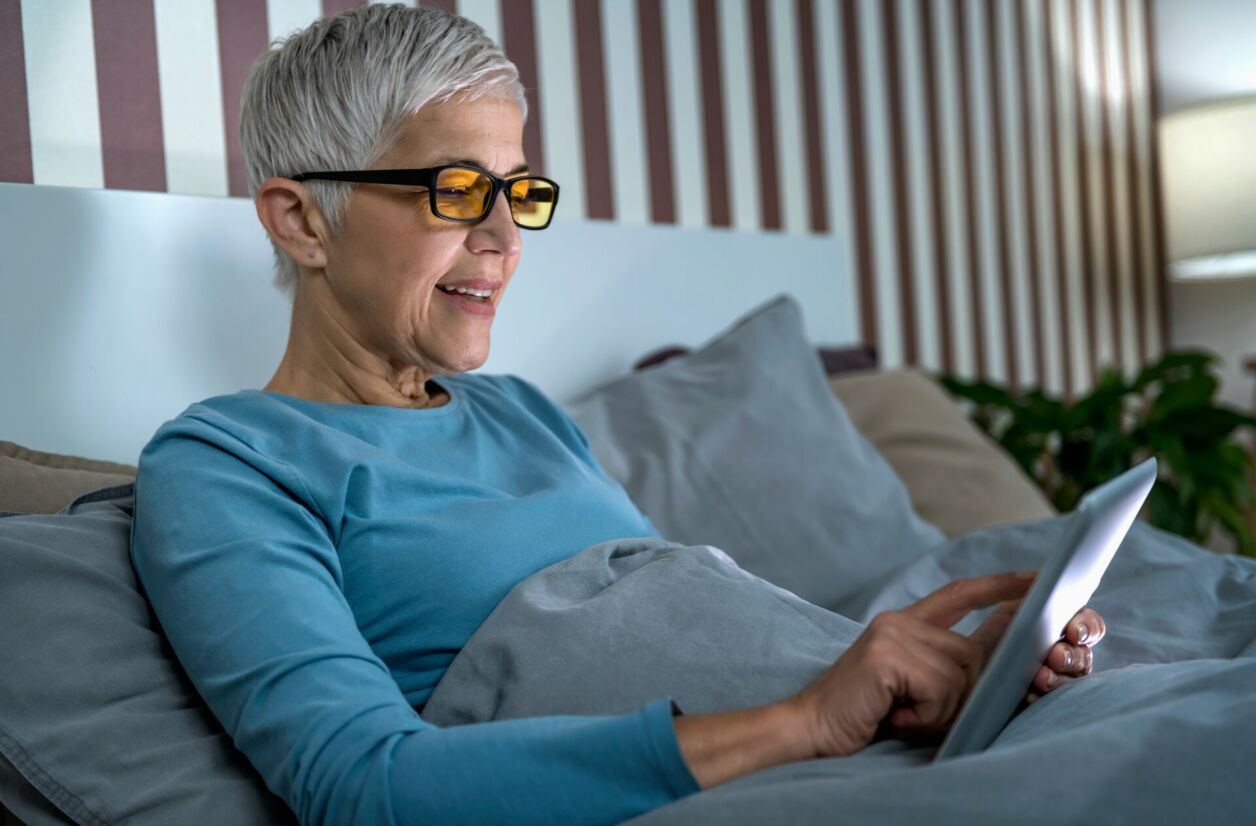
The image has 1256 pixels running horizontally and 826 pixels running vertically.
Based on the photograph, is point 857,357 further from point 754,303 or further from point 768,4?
point 768,4

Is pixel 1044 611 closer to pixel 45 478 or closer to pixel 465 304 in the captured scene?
pixel 465 304

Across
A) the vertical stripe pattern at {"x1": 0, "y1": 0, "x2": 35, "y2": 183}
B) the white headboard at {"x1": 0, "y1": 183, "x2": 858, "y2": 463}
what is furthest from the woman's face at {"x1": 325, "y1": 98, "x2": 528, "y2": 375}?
the vertical stripe pattern at {"x1": 0, "y1": 0, "x2": 35, "y2": 183}

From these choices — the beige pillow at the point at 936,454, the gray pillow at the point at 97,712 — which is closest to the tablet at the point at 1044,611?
the gray pillow at the point at 97,712

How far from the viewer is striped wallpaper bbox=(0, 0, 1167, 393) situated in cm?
154

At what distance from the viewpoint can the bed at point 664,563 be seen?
695mm

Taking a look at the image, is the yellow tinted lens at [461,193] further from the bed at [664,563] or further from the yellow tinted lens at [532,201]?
the bed at [664,563]

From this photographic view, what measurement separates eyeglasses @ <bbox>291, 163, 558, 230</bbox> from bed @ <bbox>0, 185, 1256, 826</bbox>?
34cm

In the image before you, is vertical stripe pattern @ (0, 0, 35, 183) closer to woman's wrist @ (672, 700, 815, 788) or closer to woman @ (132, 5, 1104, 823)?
woman @ (132, 5, 1104, 823)

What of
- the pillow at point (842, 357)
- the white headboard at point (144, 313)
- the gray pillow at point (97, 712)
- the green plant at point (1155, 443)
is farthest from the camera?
the green plant at point (1155, 443)

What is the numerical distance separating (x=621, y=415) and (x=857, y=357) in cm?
73

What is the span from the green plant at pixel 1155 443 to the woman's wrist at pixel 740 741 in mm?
1988

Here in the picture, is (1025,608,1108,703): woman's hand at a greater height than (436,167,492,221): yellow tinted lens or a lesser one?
lesser

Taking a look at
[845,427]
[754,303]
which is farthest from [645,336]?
[845,427]

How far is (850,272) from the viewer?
2.92 metres
